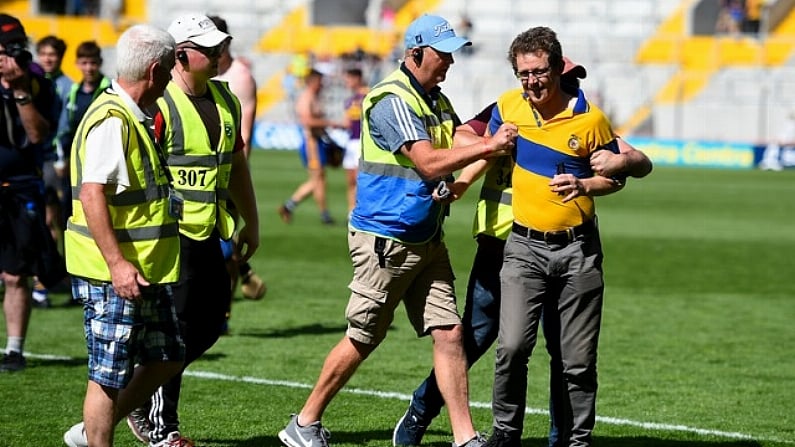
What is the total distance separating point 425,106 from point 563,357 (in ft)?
4.70

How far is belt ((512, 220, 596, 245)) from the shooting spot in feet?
22.5

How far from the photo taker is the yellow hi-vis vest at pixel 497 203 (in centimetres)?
737

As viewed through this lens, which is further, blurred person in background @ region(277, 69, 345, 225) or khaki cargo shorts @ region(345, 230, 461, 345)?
blurred person in background @ region(277, 69, 345, 225)

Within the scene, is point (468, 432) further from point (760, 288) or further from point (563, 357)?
point (760, 288)

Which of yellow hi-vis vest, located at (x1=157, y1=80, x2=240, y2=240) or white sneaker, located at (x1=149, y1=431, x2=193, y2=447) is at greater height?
yellow hi-vis vest, located at (x1=157, y1=80, x2=240, y2=240)

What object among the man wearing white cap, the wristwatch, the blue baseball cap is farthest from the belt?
the wristwatch

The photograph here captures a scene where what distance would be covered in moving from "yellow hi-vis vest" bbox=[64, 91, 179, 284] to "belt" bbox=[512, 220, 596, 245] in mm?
1757

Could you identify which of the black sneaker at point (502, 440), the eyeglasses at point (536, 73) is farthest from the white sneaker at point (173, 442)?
the eyeglasses at point (536, 73)

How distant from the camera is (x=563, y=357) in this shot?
6910 millimetres

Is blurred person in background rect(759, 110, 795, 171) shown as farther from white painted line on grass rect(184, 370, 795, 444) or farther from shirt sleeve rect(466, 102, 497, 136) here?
shirt sleeve rect(466, 102, 497, 136)

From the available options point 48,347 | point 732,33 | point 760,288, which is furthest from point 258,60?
point 48,347

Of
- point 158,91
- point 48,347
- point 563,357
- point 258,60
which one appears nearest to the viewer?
point 158,91

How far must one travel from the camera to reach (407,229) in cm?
716

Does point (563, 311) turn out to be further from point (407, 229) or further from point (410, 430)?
point (410, 430)
